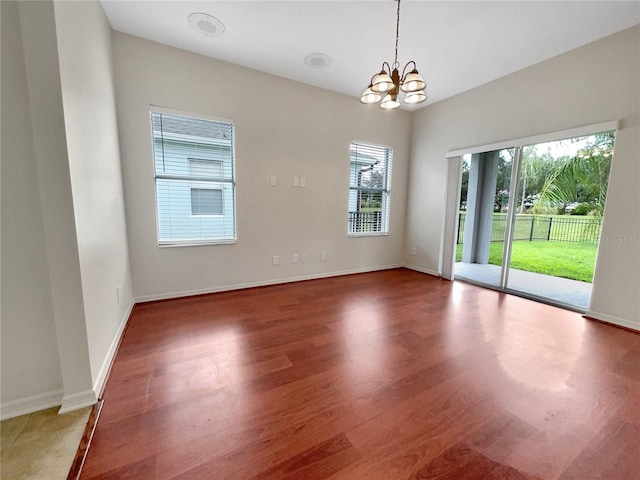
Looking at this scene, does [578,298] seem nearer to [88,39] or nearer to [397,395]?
[397,395]

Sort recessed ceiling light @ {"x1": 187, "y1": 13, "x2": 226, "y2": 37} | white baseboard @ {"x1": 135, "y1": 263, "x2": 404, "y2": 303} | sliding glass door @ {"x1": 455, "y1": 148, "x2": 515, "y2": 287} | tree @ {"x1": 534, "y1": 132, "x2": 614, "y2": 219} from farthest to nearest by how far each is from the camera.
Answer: sliding glass door @ {"x1": 455, "y1": 148, "x2": 515, "y2": 287}, white baseboard @ {"x1": 135, "y1": 263, "x2": 404, "y2": 303}, tree @ {"x1": 534, "y1": 132, "x2": 614, "y2": 219}, recessed ceiling light @ {"x1": 187, "y1": 13, "x2": 226, "y2": 37}

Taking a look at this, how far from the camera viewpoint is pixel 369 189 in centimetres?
454

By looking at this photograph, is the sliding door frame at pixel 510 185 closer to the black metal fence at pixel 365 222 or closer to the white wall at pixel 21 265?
the black metal fence at pixel 365 222

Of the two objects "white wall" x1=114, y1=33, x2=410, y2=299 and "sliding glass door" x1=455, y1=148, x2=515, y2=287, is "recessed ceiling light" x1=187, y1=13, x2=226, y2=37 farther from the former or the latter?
"sliding glass door" x1=455, y1=148, x2=515, y2=287

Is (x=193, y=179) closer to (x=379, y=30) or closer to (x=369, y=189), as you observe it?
(x=379, y=30)

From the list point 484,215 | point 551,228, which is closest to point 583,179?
point 551,228

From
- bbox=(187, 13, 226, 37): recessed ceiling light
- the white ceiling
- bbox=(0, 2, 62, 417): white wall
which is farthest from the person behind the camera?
bbox=(187, 13, 226, 37): recessed ceiling light

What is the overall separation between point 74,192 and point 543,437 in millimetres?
2765

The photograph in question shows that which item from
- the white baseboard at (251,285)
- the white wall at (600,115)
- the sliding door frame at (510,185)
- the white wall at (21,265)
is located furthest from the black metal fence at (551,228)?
the white wall at (21,265)

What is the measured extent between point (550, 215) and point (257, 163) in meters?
3.84

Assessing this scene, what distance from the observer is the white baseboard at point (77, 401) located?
1.42 m

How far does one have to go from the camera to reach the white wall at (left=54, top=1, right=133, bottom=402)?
143cm

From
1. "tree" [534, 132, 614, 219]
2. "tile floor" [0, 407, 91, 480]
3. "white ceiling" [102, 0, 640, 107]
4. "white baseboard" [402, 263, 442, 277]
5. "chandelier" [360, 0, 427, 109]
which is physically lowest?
"tile floor" [0, 407, 91, 480]

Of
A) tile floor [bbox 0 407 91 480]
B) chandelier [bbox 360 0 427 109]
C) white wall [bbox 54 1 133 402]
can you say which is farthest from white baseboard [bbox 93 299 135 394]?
chandelier [bbox 360 0 427 109]
